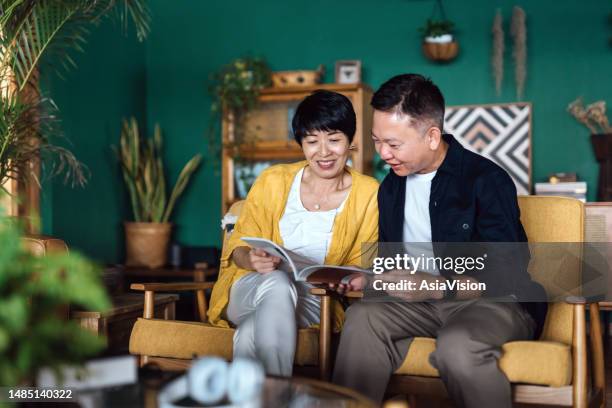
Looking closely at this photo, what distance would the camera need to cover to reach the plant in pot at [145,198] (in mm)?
5195

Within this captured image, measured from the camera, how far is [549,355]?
2.04 metres

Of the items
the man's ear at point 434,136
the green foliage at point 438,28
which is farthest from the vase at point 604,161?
the man's ear at point 434,136

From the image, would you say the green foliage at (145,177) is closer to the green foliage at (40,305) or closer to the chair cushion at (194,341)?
the chair cushion at (194,341)

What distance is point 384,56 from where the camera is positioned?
538cm

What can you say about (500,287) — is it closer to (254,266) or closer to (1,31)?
(254,266)

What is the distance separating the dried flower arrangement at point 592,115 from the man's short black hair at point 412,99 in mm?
2765

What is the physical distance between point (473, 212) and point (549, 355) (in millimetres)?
558

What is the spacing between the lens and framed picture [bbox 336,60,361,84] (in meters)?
5.19

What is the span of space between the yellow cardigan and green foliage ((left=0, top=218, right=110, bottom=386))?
5.01 ft

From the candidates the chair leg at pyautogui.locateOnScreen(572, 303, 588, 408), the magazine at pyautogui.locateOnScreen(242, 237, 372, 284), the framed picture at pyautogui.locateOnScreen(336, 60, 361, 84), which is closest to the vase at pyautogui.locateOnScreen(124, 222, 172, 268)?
the framed picture at pyautogui.locateOnScreen(336, 60, 361, 84)

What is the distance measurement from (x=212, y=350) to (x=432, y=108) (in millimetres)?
1159

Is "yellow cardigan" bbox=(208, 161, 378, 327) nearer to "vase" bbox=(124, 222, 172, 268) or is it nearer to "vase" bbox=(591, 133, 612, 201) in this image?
"vase" bbox=(124, 222, 172, 268)

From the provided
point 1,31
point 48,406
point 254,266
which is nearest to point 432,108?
point 254,266

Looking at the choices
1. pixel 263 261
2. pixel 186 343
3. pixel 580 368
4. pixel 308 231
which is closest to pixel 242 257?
pixel 263 261
